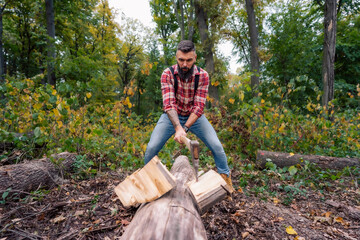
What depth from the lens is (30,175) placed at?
2.48 meters

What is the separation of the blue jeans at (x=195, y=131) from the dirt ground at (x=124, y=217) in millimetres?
605

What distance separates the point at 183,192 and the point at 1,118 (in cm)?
437

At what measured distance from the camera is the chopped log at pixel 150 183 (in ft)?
4.93

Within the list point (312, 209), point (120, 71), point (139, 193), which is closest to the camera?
point (139, 193)

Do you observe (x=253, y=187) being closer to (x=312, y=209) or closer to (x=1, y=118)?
(x=312, y=209)

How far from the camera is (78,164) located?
3.09m

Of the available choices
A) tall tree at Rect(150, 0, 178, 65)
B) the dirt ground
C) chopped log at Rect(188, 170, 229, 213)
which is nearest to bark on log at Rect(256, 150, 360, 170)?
the dirt ground

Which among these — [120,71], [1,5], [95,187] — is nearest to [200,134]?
[95,187]

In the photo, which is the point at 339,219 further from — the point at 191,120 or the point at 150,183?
the point at 150,183

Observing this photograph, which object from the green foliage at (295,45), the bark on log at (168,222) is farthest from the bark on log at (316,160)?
the green foliage at (295,45)

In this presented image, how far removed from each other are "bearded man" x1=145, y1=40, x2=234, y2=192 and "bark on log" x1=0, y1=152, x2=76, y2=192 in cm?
141

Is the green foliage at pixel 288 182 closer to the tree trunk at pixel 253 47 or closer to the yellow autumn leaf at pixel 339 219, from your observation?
the yellow autumn leaf at pixel 339 219

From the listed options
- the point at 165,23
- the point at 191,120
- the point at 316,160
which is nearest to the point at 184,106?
the point at 191,120

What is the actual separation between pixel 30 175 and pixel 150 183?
1.95m
